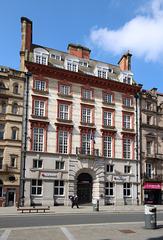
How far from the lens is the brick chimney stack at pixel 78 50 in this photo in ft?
144

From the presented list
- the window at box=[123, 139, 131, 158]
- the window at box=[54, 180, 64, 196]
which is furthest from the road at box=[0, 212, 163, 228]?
the window at box=[123, 139, 131, 158]

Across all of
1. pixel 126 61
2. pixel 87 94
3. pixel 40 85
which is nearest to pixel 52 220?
pixel 40 85

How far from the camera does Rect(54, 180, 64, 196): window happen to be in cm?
3384

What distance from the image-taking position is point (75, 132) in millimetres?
36125

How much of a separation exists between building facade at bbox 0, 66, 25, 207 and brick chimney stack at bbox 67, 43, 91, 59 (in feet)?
40.2

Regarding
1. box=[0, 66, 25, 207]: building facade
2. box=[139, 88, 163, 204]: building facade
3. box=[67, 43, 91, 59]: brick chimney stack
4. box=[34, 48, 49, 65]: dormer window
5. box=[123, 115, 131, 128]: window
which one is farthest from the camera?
box=[67, 43, 91, 59]: brick chimney stack

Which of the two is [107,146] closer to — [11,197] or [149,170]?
[149,170]

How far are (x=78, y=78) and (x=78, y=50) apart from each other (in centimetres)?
856

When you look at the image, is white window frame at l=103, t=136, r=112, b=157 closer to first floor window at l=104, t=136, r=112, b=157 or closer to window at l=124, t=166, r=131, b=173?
first floor window at l=104, t=136, r=112, b=157

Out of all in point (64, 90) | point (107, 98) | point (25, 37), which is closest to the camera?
point (64, 90)

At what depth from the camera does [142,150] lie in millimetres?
40125

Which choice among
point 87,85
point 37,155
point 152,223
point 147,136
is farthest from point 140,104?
point 152,223

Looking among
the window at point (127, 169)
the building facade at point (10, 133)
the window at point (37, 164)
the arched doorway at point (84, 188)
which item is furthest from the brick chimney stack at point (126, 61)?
the window at point (37, 164)

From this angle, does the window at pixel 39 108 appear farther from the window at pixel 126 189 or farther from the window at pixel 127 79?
the window at pixel 126 189
